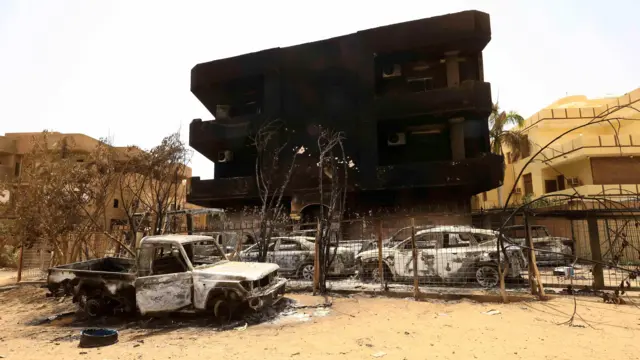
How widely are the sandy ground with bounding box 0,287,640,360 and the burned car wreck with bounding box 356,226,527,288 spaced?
1276 millimetres

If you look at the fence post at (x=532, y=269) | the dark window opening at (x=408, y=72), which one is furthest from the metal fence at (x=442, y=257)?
the dark window opening at (x=408, y=72)

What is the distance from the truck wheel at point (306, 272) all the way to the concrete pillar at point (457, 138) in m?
12.0

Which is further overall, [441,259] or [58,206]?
[58,206]

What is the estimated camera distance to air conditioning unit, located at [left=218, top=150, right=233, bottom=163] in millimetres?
24612

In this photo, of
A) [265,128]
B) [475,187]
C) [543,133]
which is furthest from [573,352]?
[543,133]

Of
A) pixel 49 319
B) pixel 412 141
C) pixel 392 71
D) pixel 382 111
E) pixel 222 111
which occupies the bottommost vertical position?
pixel 49 319

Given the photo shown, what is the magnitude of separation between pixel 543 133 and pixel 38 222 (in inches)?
1229

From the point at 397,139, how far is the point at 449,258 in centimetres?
1307

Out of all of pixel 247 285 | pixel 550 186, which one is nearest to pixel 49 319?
pixel 247 285

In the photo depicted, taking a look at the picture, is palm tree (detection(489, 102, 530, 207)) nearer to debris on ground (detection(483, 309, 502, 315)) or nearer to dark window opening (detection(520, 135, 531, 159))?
dark window opening (detection(520, 135, 531, 159))

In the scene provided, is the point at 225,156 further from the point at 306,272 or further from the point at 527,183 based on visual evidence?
the point at 527,183

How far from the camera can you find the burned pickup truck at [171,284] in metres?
6.97

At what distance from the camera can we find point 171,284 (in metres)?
7.15

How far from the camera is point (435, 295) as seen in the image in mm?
8555
